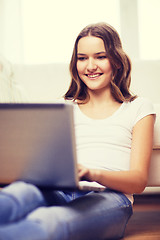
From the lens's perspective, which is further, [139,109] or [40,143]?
[139,109]

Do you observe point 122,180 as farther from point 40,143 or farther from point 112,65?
point 112,65

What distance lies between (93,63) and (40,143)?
1.88 feet

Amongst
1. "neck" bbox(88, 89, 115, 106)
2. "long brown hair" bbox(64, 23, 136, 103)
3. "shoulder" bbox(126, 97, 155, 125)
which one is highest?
"long brown hair" bbox(64, 23, 136, 103)

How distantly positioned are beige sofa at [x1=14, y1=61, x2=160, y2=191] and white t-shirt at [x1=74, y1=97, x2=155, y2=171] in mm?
Answer: 652

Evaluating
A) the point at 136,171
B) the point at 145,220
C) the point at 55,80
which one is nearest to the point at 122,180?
the point at 136,171

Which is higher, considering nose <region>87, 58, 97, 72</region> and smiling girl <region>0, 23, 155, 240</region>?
nose <region>87, 58, 97, 72</region>

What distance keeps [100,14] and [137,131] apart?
211 centimetres

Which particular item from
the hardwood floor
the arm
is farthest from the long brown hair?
the hardwood floor

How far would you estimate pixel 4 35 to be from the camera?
3.27m

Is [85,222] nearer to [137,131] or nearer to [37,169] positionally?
[37,169]

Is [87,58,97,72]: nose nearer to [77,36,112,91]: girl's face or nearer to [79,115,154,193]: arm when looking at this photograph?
[77,36,112,91]: girl's face

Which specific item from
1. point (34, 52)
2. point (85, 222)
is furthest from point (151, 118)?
point (34, 52)

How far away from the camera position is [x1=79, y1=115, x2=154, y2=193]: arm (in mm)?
1089

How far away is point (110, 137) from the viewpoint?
4.43ft
